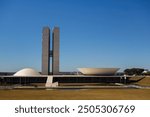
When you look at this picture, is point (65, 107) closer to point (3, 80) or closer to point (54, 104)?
point (54, 104)

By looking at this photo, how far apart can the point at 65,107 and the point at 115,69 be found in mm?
59566

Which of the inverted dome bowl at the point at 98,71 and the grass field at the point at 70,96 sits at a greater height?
the inverted dome bowl at the point at 98,71

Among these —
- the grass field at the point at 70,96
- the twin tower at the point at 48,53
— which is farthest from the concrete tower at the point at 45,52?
the grass field at the point at 70,96

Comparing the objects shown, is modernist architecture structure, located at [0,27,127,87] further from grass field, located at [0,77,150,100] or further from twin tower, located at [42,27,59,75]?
grass field, located at [0,77,150,100]

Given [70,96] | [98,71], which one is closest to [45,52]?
[98,71]

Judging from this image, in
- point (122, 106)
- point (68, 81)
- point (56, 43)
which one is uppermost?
point (56, 43)

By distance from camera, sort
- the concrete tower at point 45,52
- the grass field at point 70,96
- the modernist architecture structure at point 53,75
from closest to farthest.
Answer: the grass field at point 70,96 → the modernist architecture structure at point 53,75 → the concrete tower at point 45,52

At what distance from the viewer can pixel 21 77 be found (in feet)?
195

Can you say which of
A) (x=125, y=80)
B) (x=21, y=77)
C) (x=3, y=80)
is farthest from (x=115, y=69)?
(x=3, y=80)

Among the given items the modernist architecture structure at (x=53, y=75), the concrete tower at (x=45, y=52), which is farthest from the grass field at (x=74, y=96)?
the concrete tower at (x=45, y=52)

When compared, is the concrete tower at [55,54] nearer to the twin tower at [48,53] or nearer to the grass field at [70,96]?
the twin tower at [48,53]

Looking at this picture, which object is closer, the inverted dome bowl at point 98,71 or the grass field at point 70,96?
the grass field at point 70,96

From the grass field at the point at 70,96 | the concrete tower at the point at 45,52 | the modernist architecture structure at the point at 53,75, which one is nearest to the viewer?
the grass field at the point at 70,96

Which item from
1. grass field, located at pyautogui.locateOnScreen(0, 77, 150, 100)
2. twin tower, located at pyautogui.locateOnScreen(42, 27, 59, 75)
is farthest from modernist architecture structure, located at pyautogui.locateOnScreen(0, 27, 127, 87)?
grass field, located at pyautogui.locateOnScreen(0, 77, 150, 100)
